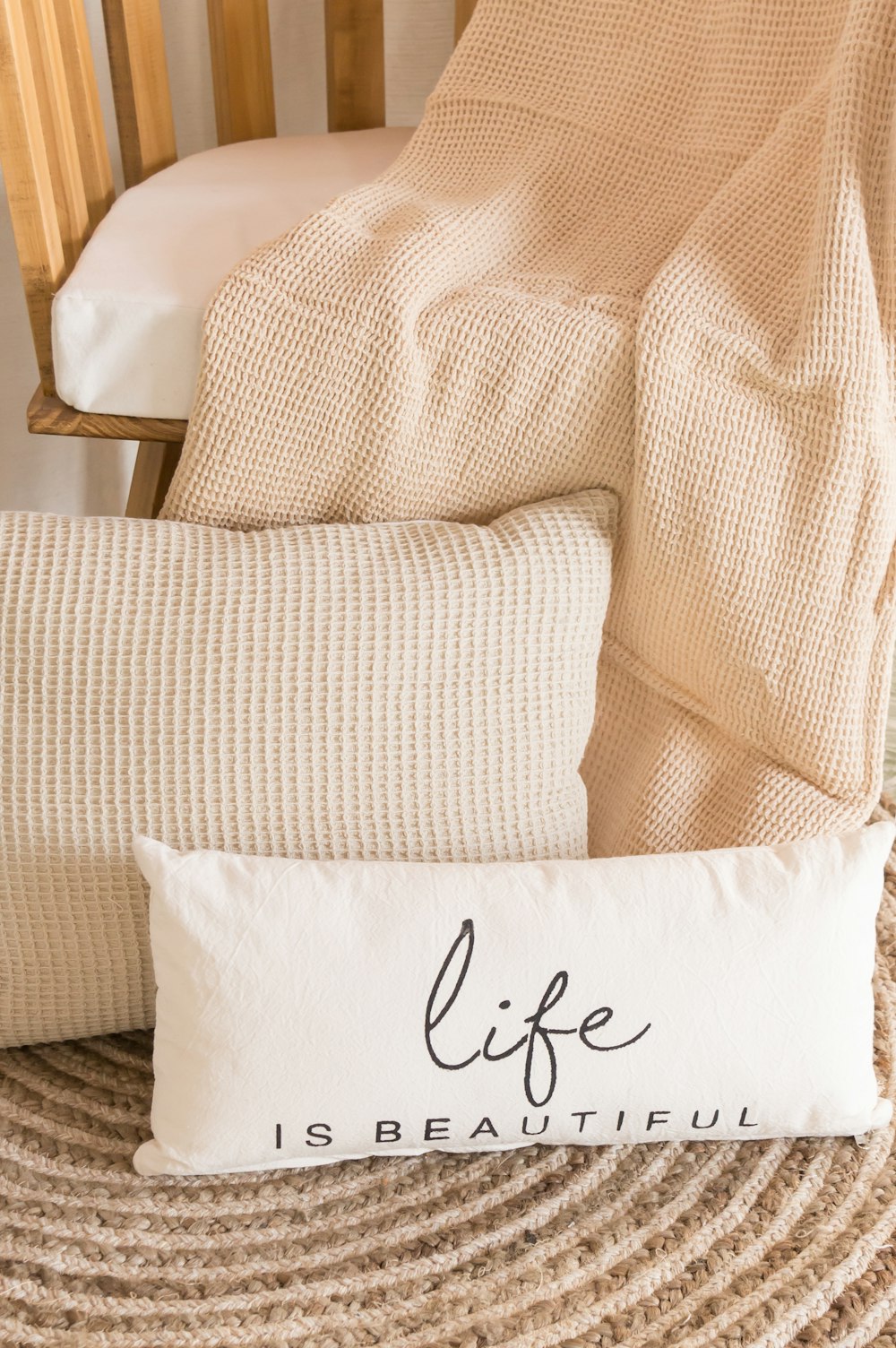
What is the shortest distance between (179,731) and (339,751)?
93mm

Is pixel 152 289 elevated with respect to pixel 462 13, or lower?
lower

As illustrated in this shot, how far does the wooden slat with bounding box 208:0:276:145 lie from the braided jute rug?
2.77 ft

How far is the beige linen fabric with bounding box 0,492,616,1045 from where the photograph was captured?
0.68 m

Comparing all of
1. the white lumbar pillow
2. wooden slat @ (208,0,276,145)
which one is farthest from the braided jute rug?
wooden slat @ (208,0,276,145)

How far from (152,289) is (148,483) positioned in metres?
0.30

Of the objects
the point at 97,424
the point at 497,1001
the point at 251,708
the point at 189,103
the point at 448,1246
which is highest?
the point at 189,103

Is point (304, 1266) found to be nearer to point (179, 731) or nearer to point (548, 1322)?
point (548, 1322)

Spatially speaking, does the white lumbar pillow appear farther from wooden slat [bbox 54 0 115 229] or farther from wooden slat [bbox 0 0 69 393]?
wooden slat [bbox 54 0 115 229]

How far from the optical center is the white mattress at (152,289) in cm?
76

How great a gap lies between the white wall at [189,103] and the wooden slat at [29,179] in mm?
367

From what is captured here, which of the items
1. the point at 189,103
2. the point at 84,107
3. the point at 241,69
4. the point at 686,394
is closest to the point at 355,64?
the point at 241,69

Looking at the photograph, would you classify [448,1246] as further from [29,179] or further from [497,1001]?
[29,179]

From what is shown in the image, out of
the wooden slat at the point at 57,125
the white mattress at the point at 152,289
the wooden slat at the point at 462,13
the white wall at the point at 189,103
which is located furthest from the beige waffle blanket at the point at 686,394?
the white wall at the point at 189,103

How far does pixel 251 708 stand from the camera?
690mm
